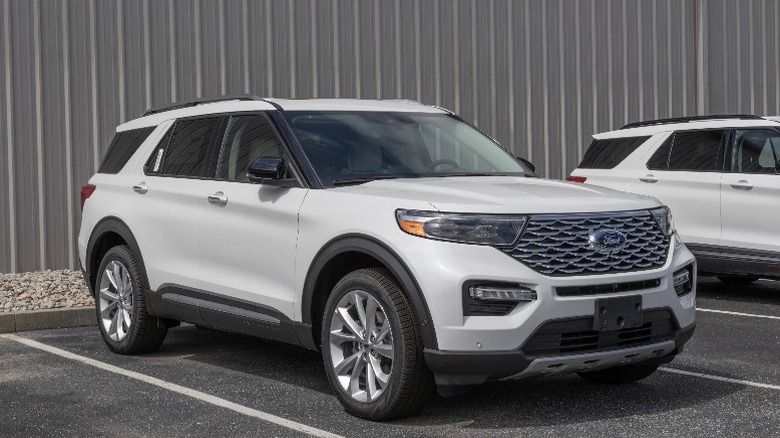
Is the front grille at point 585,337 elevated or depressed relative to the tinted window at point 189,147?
depressed

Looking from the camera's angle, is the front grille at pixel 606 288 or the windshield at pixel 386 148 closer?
the front grille at pixel 606 288

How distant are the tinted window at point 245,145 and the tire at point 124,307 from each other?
114 cm

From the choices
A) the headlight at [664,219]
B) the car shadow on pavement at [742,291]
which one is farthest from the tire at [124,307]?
the car shadow on pavement at [742,291]

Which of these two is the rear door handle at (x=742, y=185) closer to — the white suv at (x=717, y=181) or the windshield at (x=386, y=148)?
the white suv at (x=717, y=181)

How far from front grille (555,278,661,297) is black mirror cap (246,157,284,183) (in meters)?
1.81

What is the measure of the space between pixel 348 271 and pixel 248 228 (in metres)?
0.79

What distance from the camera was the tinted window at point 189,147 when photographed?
7.70 m

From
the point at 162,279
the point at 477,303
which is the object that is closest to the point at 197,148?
the point at 162,279

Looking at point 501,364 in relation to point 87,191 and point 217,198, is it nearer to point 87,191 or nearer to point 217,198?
point 217,198

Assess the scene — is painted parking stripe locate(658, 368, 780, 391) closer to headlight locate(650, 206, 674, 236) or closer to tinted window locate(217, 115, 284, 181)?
headlight locate(650, 206, 674, 236)

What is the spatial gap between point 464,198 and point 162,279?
2654 mm

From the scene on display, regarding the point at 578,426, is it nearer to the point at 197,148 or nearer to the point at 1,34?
the point at 197,148

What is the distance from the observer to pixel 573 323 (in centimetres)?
570

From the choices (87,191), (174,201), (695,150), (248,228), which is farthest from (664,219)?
(695,150)
